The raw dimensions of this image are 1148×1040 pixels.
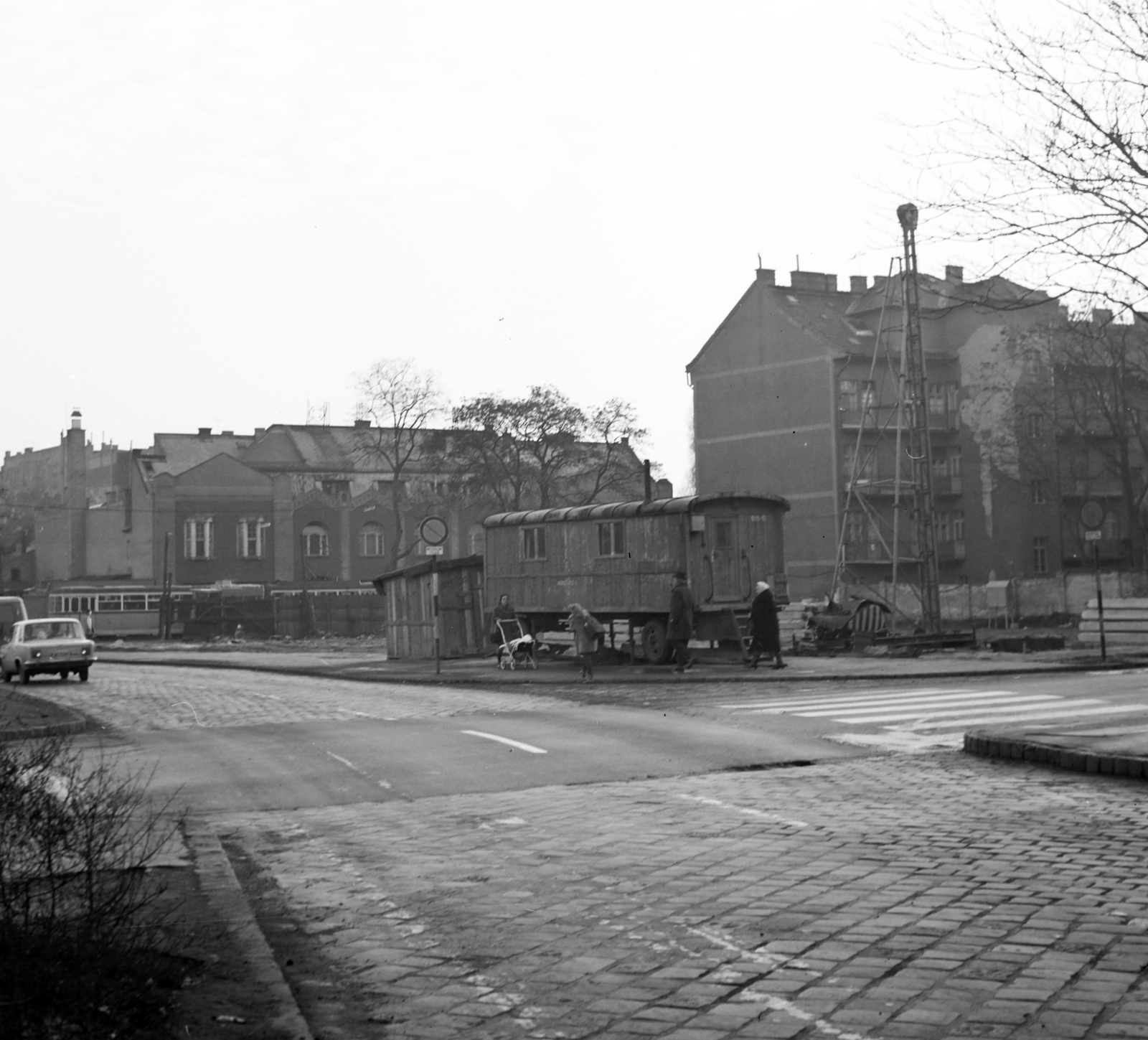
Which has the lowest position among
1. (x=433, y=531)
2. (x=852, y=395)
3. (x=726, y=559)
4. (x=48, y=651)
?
(x=48, y=651)

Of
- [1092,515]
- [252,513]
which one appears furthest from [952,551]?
[1092,515]

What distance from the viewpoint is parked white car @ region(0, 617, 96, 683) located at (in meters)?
35.3

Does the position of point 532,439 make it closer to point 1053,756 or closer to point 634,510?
point 634,510

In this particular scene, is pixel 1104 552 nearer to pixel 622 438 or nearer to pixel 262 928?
pixel 622 438

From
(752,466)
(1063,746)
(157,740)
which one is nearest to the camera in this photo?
(1063,746)

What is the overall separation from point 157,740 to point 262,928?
11055 millimetres

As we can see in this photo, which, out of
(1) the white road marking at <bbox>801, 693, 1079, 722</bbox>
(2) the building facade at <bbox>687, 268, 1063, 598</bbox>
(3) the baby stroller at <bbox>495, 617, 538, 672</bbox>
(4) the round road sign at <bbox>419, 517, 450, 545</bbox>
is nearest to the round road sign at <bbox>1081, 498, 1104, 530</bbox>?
(1) the white road marking at <bbox>801, 693, 1079, 722</bbox>

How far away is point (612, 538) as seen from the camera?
33.0 meters

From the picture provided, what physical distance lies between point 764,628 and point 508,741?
13.4m

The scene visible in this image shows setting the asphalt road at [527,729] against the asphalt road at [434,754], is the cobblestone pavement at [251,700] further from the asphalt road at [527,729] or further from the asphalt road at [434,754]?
the asphalt road at [434,754]

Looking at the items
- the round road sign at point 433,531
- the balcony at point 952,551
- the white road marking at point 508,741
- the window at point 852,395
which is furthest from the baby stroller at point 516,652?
the balcony at point 952,551

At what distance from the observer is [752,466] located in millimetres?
70125

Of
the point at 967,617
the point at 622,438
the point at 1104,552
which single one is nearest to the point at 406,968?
the point at 967,617

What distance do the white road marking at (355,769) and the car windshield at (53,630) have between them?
22.6 metres
